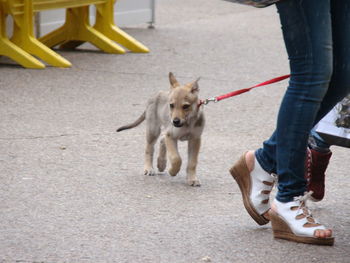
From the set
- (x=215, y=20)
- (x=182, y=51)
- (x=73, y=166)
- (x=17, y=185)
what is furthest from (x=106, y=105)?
(x=215, y=20)

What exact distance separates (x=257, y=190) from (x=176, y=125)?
1099 millimetres

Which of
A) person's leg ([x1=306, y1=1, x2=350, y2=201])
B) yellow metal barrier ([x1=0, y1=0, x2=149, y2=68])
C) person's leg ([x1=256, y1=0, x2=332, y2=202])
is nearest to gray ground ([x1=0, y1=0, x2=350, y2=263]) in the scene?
yellow metal barrier ([x1=0, y1=0, x2=149, y2=68])

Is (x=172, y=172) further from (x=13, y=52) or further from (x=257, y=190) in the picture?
(x=13, y=52)

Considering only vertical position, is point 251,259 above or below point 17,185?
above

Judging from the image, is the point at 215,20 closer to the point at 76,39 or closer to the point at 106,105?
the point at 76,39

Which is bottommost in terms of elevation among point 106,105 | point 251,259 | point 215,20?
point 215,20

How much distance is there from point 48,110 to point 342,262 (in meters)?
3.92

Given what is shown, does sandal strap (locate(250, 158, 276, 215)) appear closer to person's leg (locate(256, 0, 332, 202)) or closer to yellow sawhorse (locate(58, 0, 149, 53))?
person's leg (locate(256, 0, 332, 202))

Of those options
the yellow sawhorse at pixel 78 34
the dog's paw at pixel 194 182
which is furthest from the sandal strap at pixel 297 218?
the yellow sawhorse at pixel 78 34

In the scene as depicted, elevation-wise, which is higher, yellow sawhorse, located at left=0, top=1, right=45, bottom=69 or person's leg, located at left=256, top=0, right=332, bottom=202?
person's leg, located at left=256, top=0, right=332, bottom=202

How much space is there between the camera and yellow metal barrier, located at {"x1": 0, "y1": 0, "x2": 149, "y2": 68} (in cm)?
891

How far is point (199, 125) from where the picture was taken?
5496 millimetres

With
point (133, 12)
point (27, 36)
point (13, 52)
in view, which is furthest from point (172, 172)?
point (133, 12)

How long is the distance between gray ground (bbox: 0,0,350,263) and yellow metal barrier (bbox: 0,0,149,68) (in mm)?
168
